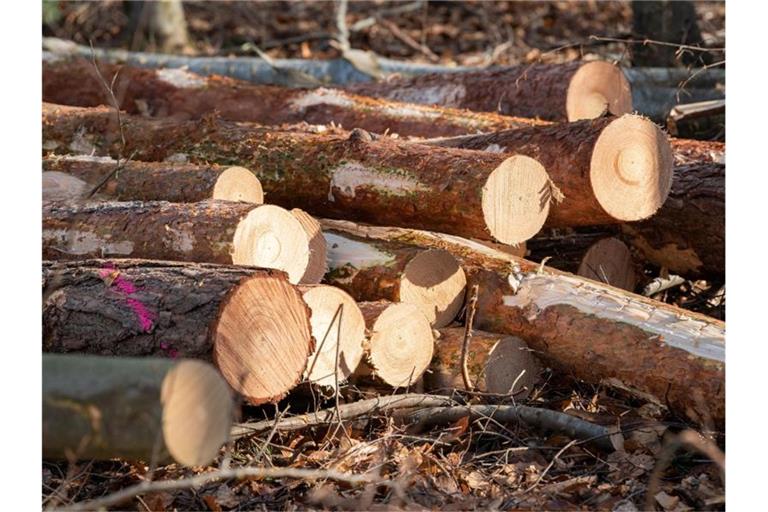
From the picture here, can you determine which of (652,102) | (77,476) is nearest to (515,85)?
(652,102)

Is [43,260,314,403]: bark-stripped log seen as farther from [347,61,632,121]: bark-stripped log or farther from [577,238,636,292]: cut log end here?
[347,61,632,121]: bark-stripped log

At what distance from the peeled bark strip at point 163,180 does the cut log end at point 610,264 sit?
1.82 meters

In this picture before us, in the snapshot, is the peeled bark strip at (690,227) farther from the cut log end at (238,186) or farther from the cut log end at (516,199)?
the cut log end at (238,186)

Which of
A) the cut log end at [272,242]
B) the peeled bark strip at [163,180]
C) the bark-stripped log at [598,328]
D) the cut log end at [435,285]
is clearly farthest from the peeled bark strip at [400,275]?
the peeled bark strip at [163,180]

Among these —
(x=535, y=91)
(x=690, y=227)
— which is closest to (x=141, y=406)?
(x=690, y=227)

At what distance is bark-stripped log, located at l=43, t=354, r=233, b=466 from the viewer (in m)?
3.04

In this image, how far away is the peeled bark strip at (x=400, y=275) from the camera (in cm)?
491

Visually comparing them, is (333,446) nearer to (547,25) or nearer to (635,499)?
(635,499)

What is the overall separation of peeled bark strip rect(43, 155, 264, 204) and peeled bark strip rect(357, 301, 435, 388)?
919 mm

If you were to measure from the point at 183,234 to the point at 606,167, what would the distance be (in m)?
2.03

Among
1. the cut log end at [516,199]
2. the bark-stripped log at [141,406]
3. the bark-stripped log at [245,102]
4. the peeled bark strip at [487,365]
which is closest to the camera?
the bark-stripped log at [141,406]

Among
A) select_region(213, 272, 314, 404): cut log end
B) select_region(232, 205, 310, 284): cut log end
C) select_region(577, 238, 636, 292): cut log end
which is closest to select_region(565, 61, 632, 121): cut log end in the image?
select_region(577, 238, 636, 292): cut log end

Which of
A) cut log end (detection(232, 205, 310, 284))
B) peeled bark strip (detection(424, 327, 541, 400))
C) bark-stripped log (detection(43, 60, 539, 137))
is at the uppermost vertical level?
bark-stripped log (detection(43, 60, 539, 137))

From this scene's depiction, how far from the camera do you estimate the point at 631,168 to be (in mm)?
5008
